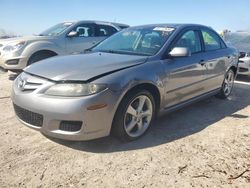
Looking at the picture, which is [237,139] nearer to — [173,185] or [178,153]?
[178,153]

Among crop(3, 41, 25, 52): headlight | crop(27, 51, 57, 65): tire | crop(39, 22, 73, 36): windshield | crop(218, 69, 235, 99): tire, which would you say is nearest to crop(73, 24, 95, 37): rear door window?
crop(39, 22, 73, 36): windshield

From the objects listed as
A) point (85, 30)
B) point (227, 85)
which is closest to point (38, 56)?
point (85, 30)

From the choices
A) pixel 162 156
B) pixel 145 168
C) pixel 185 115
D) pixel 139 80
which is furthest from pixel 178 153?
pixel 185 115

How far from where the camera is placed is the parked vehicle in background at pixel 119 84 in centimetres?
326

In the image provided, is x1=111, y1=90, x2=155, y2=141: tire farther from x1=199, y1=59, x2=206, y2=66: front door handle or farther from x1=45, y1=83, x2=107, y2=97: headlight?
x1=199, y1=59, x2=206, y2=66: front door handle

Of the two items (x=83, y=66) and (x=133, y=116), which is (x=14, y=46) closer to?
(x=83, y=66)

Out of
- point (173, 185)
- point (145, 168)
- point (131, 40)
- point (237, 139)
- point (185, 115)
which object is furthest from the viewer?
point (185, 115)

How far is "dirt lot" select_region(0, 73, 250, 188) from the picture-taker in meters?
2.96

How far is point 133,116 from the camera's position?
3.80 metres

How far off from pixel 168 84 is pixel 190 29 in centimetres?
129

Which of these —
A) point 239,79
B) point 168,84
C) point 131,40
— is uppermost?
point 131,40

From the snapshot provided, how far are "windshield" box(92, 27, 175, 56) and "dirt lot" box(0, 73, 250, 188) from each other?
1.15m

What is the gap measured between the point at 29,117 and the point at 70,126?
569 millimetres

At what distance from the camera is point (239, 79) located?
28.3ft
